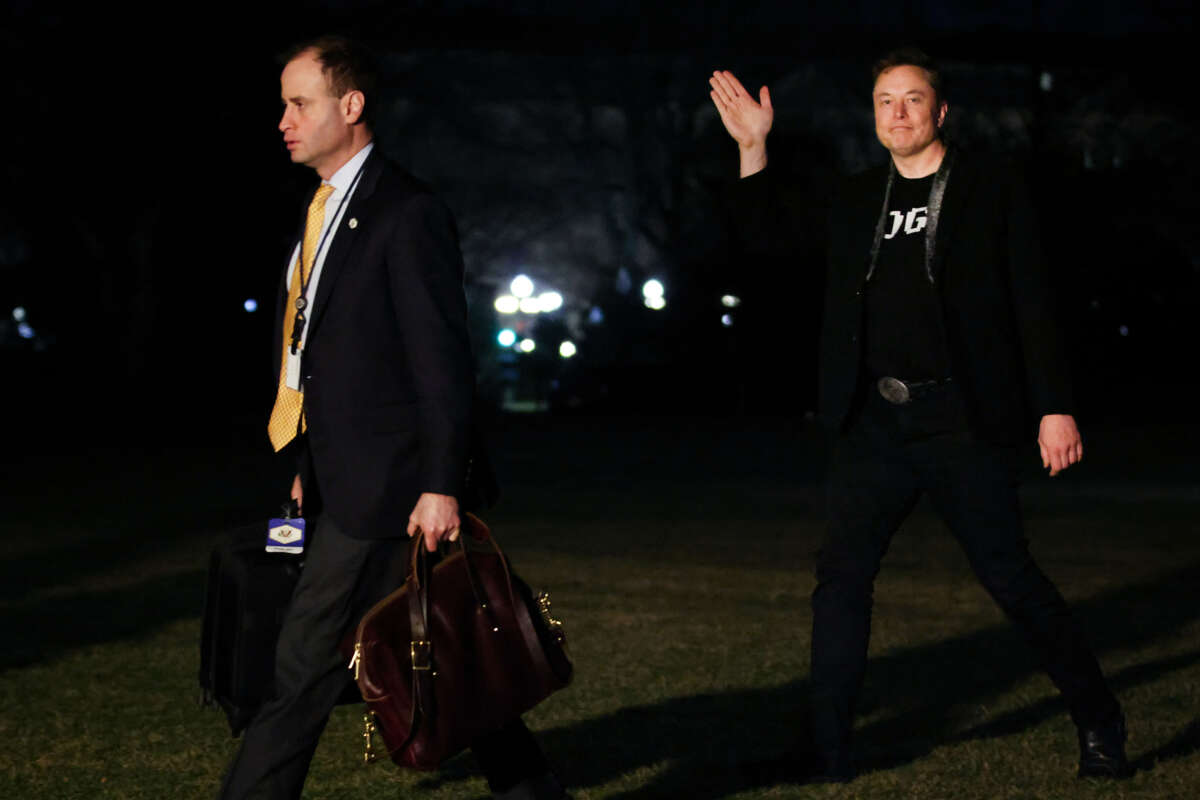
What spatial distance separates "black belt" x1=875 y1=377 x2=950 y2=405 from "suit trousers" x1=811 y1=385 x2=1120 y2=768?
2 centimetres

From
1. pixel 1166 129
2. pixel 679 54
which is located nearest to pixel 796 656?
pixel 1166 129

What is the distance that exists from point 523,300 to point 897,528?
3508 centimetres

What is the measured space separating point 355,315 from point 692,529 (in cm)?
909

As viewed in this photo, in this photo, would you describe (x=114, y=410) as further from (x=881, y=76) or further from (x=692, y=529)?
(x=881, y=76)

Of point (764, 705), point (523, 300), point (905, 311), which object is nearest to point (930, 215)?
point (905, 311)

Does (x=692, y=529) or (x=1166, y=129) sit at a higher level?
(x=1166, y=129)

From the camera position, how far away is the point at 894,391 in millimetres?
4855

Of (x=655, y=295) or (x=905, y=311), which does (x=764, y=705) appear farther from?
(x=655, y=295)

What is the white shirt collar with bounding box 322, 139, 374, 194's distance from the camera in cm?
410

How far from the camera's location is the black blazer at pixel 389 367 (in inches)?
154

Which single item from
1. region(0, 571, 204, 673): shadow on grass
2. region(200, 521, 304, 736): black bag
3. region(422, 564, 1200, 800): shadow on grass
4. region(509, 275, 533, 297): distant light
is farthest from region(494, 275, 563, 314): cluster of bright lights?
region(200, 521, 304, 736): black bag

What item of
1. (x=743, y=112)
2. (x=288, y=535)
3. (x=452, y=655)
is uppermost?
(x=743, y=112)

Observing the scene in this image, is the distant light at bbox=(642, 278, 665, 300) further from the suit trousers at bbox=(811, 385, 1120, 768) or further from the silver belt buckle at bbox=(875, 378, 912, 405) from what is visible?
the silver belt buckle at bbox=(875, 378, 912, 405)

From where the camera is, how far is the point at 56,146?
3056 centimetres
